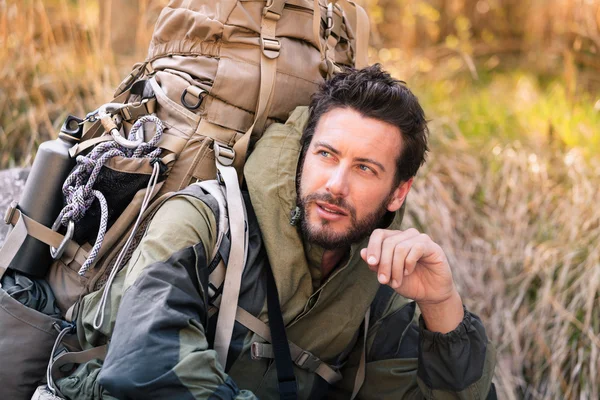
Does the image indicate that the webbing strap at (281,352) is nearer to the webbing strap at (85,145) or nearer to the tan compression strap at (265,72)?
the tan compression strap at (265,72)

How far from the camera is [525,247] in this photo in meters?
3.90

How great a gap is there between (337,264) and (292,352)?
0.39 metres

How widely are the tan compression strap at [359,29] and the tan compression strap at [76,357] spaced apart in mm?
1639

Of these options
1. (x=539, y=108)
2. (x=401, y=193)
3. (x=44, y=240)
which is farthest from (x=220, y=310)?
(x=539, y=108)

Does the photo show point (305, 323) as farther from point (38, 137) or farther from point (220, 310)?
point (38, 137)

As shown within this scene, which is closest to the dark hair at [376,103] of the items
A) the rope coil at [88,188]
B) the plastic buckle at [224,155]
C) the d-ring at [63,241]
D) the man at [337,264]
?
the man at [337,264]

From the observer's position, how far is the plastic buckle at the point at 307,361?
97.0 inches

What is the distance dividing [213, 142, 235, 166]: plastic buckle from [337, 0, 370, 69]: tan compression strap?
2.80ft

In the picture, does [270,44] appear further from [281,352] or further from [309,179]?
[281,352]

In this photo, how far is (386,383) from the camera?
2662mm

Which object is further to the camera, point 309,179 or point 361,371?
point 361,371

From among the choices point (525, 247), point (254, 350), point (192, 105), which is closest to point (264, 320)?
point (254, 350)

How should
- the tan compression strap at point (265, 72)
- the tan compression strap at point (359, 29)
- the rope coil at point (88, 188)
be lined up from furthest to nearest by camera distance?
the tan compression strap at point (359, 29), the tan compression strap at point (265, 72), the rope coil at point (88, 188)

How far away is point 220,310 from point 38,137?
2.39 m
